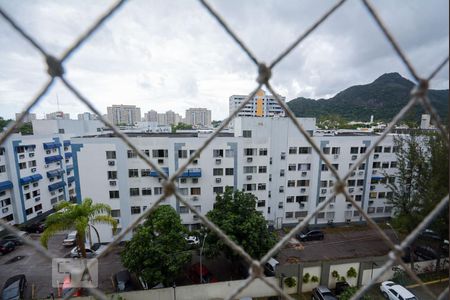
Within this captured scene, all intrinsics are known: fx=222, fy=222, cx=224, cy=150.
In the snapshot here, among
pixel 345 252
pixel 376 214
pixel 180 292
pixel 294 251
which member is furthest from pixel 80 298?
pixel 376 214

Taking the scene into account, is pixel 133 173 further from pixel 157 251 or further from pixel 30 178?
pixel 30 178

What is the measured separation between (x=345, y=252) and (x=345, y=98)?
123ft

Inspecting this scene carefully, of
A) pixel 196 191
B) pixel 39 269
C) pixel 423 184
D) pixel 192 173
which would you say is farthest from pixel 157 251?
pixel 423 184

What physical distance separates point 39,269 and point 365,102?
41.1 metres

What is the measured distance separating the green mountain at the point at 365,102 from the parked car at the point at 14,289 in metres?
29.3

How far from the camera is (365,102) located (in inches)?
1371

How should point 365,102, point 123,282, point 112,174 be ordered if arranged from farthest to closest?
point 365,102, point 112,174, point 123,282

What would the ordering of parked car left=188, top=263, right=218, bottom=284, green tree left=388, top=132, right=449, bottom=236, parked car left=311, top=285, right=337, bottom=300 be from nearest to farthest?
1. green tree left=388, top=132, right=449, bottom=236
2. parked car left=311, top=285, right=337, bottom=300
3. parked car left=188, top=263, right=218, bottom=284

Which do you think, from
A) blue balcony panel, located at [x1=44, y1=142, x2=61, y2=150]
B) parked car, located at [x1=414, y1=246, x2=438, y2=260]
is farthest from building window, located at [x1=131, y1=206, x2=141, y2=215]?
parked car, located at [x1=414, y1=246, x2=438, y2=260]

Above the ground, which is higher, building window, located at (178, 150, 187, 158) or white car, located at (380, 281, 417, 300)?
building window, located at (178, 150, 187, 158)

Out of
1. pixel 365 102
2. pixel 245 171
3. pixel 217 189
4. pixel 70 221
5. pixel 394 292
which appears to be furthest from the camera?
pixel 365 102

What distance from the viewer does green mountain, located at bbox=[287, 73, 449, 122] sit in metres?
26.5

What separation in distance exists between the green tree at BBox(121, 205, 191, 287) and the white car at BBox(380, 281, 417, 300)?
5835mm

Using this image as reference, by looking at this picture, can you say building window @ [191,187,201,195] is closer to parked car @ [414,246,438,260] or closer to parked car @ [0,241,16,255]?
parked car @ [0,241,16,255]
